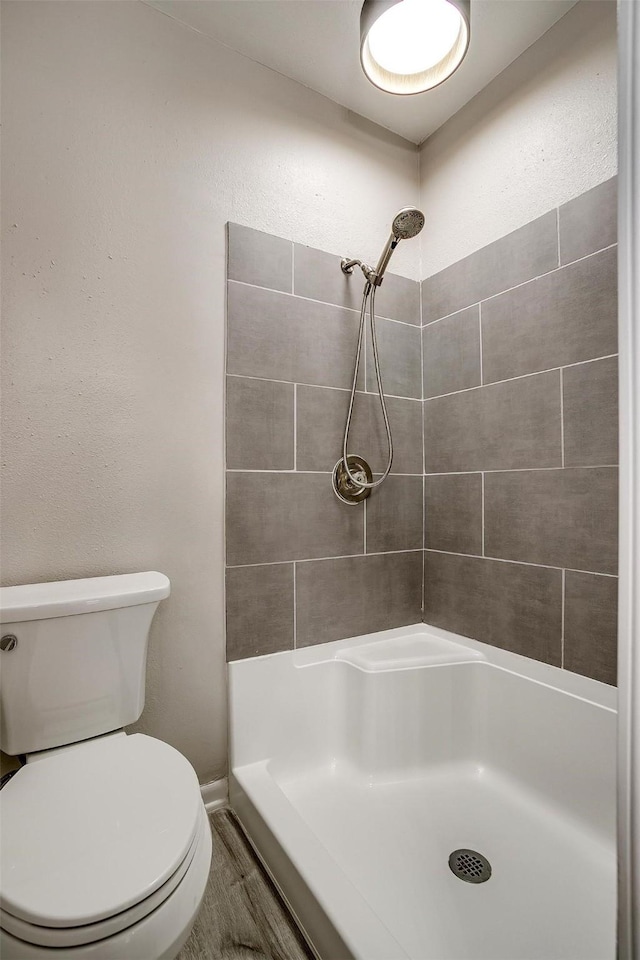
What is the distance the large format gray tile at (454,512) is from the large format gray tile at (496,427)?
1.9 inches

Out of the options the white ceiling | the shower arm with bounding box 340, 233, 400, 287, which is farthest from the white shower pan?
the white ceiling

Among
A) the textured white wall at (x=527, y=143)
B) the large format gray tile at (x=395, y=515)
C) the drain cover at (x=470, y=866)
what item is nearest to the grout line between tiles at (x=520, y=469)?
the large format gray tile at (x=395, y=515)

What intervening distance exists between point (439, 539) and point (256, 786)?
106 centimetres

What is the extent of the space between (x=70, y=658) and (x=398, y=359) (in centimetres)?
151

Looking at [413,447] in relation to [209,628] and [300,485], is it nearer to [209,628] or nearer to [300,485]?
[300,485]

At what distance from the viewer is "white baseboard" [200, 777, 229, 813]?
1.55m

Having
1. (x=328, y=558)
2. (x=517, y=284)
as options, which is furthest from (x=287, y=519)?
(x=517, y=284)

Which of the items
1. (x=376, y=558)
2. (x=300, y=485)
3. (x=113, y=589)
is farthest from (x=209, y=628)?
(x=376, y=558)

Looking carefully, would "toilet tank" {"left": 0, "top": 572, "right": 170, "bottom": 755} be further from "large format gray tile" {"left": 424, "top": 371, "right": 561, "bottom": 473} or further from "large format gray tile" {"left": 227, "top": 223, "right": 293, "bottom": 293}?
"large format gray tile" {"left": 424, "top": 371, "right": 561, "bottom": 473}

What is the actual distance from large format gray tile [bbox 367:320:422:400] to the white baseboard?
4.77 feet

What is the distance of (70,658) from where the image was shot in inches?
46.4

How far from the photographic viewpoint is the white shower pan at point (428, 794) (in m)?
1.08

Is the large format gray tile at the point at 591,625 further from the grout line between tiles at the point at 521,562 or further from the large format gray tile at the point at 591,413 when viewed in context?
the large format gray tile at the point at 591,413

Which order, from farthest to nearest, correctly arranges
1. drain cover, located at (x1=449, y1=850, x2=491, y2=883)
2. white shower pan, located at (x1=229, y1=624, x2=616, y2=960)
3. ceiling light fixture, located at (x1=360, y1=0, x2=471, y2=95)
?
1. ceiling light fixture, located at (x1=360, y1=0, x2=471, y2=95)
2. drain cover, located at (x1=449, y1=850, x2=491, y2=883)
3. white shower pan, located at (x1=229, y1=624, x2=616, y2=960)
